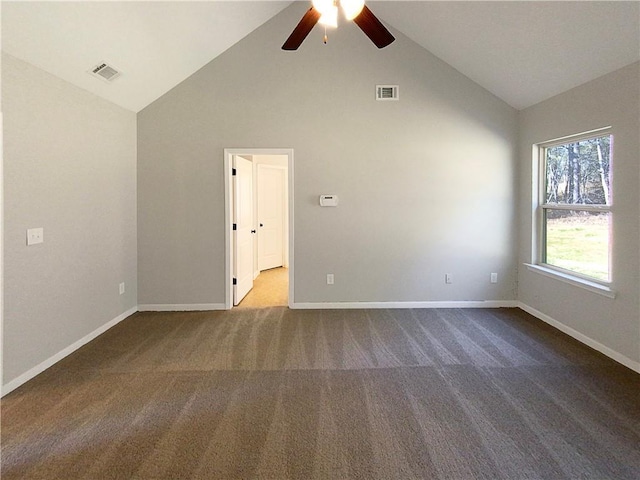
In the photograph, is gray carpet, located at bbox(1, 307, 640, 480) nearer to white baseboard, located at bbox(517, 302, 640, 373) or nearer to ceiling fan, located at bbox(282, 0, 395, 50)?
white baseboard, located at bbox(517, 302, 640, 373)

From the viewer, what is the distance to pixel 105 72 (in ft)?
11.5

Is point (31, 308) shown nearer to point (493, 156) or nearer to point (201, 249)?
point (201, 249)

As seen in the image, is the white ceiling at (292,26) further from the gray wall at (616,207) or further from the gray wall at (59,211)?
the gray wall at (59,211)

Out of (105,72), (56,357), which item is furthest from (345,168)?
(56,357)

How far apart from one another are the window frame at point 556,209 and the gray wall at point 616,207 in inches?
2.9

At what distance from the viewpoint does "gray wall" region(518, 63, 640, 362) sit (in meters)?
3.06

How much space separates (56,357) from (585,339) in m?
4.96

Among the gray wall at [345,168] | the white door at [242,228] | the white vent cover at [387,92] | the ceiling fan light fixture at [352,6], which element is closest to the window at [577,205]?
the gray wall at [345,168]

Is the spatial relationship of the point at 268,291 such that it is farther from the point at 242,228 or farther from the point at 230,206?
the point at 230,206

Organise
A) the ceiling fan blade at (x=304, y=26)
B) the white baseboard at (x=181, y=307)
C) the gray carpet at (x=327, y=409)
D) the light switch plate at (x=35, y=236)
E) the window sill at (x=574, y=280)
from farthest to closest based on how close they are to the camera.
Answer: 1. the white baseboard at (x=181, y=307)
2. the window sill at (x=574, y=280)
3. the light switch plate at (x=35, y=236)
4. the ceiling fan blade at (x=304, y=26)
5. the gray carpet at (x=327, y=409)

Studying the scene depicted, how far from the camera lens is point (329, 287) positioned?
15.8ft

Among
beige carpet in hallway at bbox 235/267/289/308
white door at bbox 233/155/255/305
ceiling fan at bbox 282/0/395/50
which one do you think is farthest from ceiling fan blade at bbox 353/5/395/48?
beige carpet in hallway at bbox 235/267/289/308

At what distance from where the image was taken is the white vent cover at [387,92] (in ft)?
15.3

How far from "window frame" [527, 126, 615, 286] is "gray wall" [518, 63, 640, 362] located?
73 millimetres
